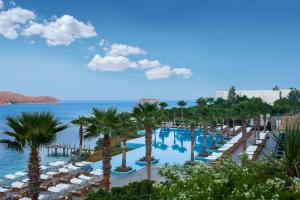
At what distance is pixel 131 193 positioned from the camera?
12.0 metres

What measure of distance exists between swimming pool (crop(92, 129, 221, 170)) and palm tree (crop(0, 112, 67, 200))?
17820 mm

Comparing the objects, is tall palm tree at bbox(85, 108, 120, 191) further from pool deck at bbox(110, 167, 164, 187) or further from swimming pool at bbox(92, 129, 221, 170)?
swimming pool at bbox(92, 129, 221, 170)

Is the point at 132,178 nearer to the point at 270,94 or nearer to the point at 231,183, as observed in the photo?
the point at 231,183

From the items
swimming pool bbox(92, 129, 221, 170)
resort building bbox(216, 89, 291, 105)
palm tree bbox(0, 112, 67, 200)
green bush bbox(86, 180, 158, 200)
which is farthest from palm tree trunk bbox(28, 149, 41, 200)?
resort building bbox(216, 89, 291, 105)

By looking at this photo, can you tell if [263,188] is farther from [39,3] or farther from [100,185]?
[39,3]

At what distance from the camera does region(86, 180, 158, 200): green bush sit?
11367mm

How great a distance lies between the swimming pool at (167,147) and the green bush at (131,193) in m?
17.3

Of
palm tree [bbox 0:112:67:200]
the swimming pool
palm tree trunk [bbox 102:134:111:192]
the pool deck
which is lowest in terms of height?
the pool deck

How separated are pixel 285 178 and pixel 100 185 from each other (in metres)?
18.7

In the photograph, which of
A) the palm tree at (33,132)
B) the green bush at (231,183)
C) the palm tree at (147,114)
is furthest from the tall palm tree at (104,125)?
the green bush at (231,183)

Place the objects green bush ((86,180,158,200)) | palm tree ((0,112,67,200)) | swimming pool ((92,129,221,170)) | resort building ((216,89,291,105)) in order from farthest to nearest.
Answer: resort building ((216,89,291,105)), swimming pool ((92,129,221,170)), palm tree ((0,112,67,200)), green bush ((86,180,158,200))

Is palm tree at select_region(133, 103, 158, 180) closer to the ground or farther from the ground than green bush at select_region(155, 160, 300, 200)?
farther from the ground

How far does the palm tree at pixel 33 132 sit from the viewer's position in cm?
1300

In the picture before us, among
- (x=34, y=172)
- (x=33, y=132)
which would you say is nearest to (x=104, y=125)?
(x=34, y=172)
